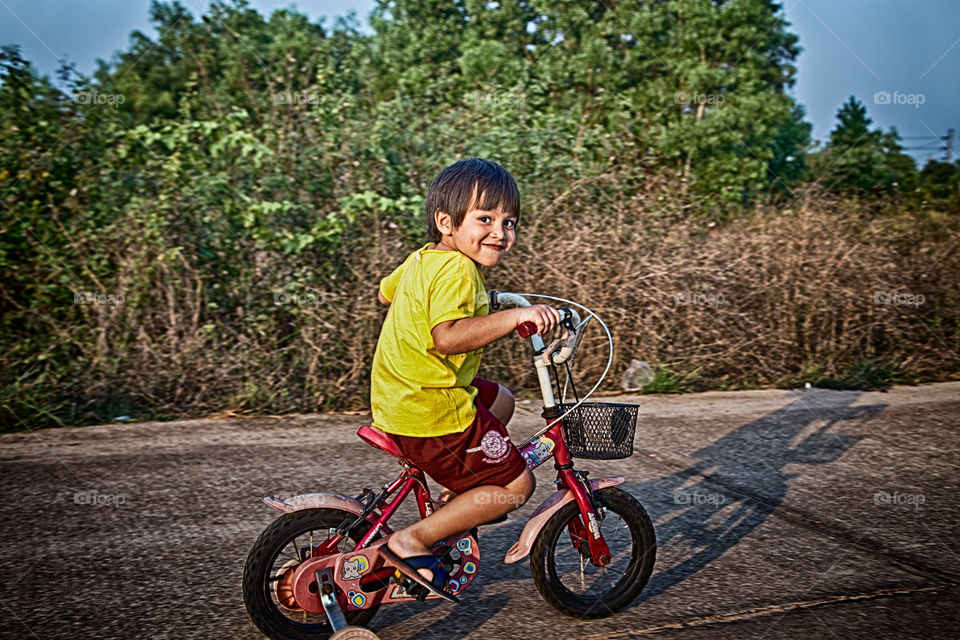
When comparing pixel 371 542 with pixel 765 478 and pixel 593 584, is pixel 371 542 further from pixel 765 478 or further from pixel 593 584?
pixel 765 478

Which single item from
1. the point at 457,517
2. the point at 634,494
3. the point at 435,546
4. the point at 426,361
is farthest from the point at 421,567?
the point at 634,494

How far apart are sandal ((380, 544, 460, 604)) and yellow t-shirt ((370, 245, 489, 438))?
0.42m

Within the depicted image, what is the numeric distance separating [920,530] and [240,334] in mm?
4811

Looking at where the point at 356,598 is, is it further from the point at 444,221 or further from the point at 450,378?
the point at 444,221

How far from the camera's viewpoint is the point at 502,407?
3.02 metres

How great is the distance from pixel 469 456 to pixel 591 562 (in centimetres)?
75

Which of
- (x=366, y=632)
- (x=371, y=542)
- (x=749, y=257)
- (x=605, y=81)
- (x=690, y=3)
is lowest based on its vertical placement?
(x=366, y=632)

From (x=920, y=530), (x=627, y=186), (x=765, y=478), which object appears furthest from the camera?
(x=627, y=186)

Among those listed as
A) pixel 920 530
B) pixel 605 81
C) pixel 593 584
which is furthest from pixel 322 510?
pixel 605 81

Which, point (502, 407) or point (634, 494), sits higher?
point (502, 407)

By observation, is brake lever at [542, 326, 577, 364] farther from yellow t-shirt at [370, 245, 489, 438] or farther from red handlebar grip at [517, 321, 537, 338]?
yellow t-shirt at [370, 245, 489, 438]

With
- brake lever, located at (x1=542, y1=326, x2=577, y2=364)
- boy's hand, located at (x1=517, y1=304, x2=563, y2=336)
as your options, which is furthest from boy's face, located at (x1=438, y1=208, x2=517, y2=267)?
brake lever, located at (x1=542, y1=326, x2=577, y2=364)

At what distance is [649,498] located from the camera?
441 cm

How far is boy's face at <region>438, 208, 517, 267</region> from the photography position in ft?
8.80
